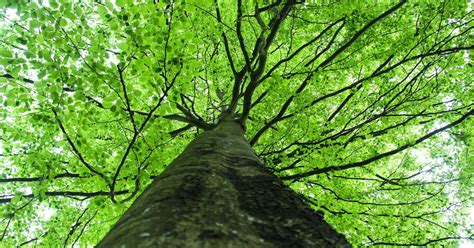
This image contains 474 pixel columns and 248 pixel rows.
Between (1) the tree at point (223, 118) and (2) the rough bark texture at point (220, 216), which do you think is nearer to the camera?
(2) the rough bark texture at point (220, 216)

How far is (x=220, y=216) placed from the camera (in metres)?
1.47

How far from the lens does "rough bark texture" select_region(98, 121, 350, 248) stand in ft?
4.07

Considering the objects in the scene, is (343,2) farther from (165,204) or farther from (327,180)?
(165,204)

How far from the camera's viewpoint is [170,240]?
1.17 m

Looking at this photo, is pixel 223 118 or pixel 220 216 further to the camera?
pixel 223 118

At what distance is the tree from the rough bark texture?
0.01 metres

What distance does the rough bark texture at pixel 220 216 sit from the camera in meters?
1.24

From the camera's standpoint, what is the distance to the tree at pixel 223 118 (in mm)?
2807

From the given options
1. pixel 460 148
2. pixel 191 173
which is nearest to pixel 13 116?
pixel 191 173

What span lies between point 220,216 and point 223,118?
4973mm

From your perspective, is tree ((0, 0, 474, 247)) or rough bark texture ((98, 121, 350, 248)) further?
tree ((0, 0, 474, 247))

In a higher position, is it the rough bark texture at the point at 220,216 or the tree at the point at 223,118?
the tree at the point at 223,118

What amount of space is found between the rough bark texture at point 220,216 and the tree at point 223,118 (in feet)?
0.05

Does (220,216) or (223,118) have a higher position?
(223,118)
